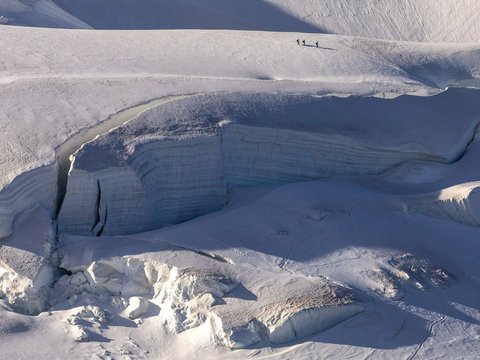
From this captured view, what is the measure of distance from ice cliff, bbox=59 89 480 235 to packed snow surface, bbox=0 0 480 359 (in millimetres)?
13

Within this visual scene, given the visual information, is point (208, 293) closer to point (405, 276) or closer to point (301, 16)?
point (405, 276)

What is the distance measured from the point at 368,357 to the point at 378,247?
93cm

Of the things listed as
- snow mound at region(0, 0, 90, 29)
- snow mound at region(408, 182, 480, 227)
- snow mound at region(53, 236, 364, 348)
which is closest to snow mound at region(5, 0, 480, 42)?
snow mound at region(0, 0, 90, 29)

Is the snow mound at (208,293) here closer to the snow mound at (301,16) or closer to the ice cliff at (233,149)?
the ice cliff at (233,149)

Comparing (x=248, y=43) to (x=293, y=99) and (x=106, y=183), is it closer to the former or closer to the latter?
(x=293, y=99)

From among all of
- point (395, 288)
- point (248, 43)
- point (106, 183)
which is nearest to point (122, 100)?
point (106, 183)

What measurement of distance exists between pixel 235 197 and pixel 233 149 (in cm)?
34

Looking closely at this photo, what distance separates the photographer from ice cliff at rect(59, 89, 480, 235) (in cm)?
643

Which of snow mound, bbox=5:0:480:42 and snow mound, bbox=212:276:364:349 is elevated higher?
snow mound, bbox=5:0:480:42

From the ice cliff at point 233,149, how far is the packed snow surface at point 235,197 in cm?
1

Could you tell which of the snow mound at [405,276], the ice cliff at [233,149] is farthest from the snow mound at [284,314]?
the ice cliff at [233,149]

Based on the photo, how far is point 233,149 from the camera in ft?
22.6

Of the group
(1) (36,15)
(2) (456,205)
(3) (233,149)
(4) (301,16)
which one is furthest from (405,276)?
(4) (301,16)

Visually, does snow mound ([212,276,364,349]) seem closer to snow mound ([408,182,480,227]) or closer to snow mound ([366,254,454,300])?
snow mound ([366,254,454,300])
